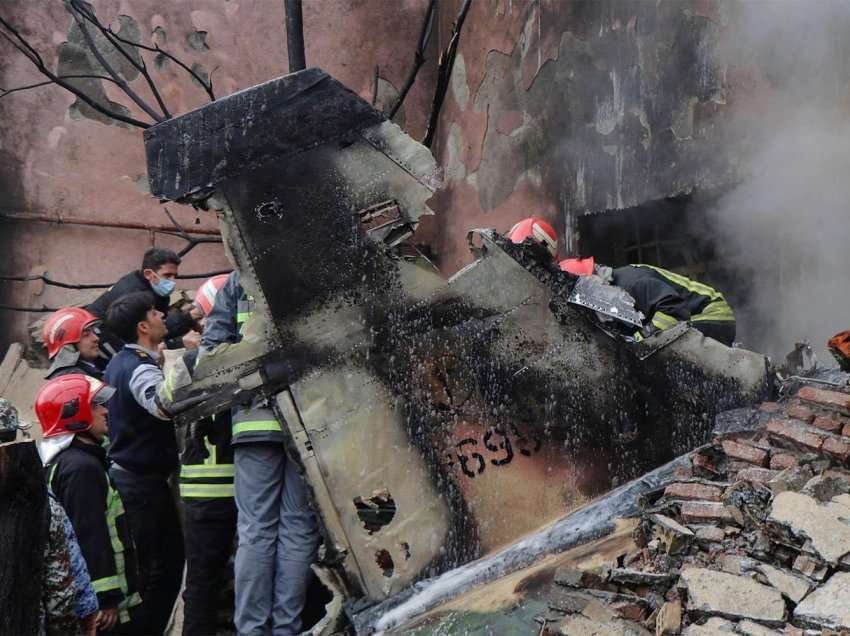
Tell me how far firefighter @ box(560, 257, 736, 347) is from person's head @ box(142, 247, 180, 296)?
9.09 feet

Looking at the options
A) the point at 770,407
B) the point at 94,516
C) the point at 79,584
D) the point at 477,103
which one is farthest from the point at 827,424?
the point at 477,103

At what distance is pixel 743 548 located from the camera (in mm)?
2783

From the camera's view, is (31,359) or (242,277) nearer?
(242,277)

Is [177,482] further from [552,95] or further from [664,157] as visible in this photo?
[552,95]

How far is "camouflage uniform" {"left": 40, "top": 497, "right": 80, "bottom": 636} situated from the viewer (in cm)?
294

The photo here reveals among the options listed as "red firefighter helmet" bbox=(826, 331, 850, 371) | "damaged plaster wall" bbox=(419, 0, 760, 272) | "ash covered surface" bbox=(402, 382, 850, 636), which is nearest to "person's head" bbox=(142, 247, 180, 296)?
"damaged plaster wall" bbox=(419, 0, 760, 272)

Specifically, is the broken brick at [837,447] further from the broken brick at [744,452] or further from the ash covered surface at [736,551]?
the broken brick at [744,452]

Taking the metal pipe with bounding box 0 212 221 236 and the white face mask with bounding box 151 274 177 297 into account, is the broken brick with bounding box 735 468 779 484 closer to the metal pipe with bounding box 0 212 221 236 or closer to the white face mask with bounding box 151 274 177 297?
the white face mask with bounding box 151 274 177 297

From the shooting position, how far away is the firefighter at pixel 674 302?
4.02 meters

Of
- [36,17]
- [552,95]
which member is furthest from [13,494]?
[36,17]

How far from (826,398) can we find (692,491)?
2.20 feet

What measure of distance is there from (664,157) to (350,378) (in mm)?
2979

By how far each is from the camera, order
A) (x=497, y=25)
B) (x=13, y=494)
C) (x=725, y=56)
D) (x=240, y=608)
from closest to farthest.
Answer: (x=13, y=494), (x=240, y=608), (x=725, y=56), (x=497, y=25)

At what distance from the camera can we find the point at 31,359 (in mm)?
7699
